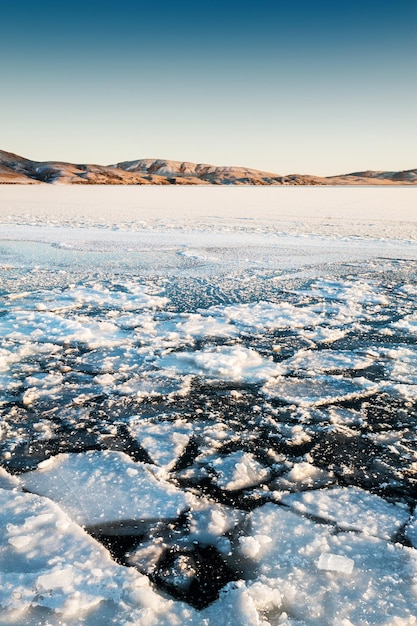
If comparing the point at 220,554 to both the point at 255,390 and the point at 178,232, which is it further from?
the point at 178,232

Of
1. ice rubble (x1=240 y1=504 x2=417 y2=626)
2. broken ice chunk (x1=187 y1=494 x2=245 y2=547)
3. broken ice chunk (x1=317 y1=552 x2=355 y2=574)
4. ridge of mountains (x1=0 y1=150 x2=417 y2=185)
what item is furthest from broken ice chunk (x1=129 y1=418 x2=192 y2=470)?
ridge of mountains (x1=0 y1=150 x2=417 y2=185)

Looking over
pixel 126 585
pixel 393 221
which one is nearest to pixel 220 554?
pixel 126 585

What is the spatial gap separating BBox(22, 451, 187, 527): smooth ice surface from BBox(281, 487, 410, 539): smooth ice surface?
0.43 m

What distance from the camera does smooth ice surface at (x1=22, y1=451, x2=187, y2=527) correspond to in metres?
1.69

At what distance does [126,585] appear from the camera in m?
1.38

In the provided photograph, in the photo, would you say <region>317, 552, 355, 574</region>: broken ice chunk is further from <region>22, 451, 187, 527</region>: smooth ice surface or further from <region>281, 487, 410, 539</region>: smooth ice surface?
<region>22, 451, 187, 527</region>: smooth ice surface

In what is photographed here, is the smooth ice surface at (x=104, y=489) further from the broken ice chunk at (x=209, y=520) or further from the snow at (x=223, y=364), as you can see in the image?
Result: the snow at (x=223, y=364)

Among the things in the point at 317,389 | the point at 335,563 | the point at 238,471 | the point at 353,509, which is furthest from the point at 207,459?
the point at 317,389

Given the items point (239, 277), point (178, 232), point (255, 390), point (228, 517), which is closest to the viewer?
point (228, 517)

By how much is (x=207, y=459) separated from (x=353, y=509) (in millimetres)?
604

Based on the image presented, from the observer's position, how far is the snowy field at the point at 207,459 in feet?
4.46

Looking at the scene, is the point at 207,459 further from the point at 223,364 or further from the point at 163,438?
the point at 223,364

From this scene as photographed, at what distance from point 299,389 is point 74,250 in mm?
5654

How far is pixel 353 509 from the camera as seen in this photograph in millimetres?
1725
